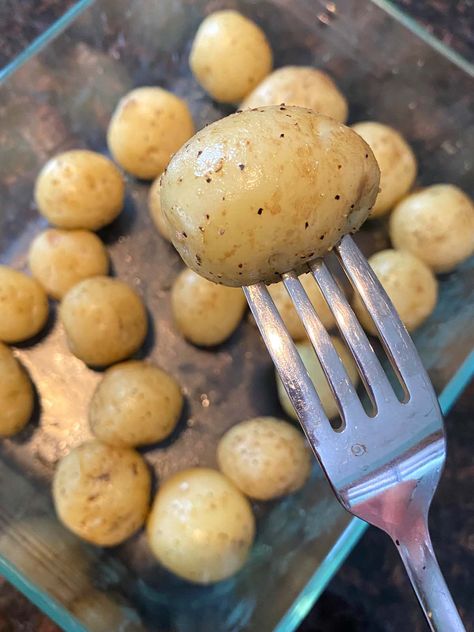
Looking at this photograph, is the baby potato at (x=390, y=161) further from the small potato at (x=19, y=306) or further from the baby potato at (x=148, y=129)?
the small potato at (x=19, y=306)

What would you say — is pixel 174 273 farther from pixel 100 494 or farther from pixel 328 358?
pixel 328 358

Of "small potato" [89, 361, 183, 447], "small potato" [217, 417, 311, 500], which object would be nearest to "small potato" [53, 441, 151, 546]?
"small potato" [89, 361, 183, 447]

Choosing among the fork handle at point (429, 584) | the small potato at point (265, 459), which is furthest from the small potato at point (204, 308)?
the fork handle at point (429, 584)

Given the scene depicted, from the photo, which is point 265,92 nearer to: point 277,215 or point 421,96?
point 421,96

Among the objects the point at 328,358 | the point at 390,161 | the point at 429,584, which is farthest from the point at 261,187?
the point at 390,161

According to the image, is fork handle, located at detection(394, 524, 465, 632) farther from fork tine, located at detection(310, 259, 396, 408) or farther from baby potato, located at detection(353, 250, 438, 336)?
baby potato, located at detection(353, 250, 438, 336)

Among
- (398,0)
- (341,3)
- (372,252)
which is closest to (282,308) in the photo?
(372,252)
